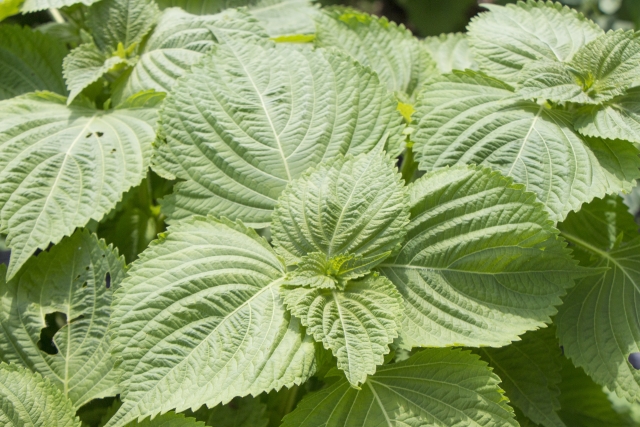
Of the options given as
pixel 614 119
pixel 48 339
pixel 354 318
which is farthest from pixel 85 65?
pixel 614 119

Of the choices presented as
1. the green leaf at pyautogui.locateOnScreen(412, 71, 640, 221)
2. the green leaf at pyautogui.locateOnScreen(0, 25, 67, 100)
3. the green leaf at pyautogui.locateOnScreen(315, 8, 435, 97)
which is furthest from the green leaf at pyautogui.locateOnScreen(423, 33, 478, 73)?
the green leaf at pyautogui.locateOnScreen(0, 25, 67, 100)

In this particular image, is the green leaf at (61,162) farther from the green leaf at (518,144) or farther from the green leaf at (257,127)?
the green leaf at (518,144)

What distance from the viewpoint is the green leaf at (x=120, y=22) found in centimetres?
121

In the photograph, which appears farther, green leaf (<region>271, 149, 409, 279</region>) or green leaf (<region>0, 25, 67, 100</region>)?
green leaf (<region>0, 25, 67, 100</region>)

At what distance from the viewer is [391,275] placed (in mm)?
940

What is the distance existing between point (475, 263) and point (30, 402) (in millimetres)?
670

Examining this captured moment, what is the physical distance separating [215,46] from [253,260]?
1.32 feet

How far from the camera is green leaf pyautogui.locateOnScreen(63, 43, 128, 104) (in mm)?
1109

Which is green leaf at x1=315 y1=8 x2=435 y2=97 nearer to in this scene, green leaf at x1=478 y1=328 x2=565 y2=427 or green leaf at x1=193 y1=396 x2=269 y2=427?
green leaf at x1=478 y1=328 x2=565 y2=427

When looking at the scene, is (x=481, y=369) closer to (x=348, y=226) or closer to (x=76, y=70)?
(x=348, y=226)

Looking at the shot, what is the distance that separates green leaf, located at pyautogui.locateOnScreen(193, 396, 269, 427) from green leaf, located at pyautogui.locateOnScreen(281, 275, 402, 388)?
26cm

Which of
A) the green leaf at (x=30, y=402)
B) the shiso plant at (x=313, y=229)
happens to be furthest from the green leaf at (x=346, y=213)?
the green leaf at (x=30, y=402)

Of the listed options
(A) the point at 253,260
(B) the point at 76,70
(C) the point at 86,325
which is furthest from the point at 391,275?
(B) the point at 76,70

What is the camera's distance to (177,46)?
1.17 m
